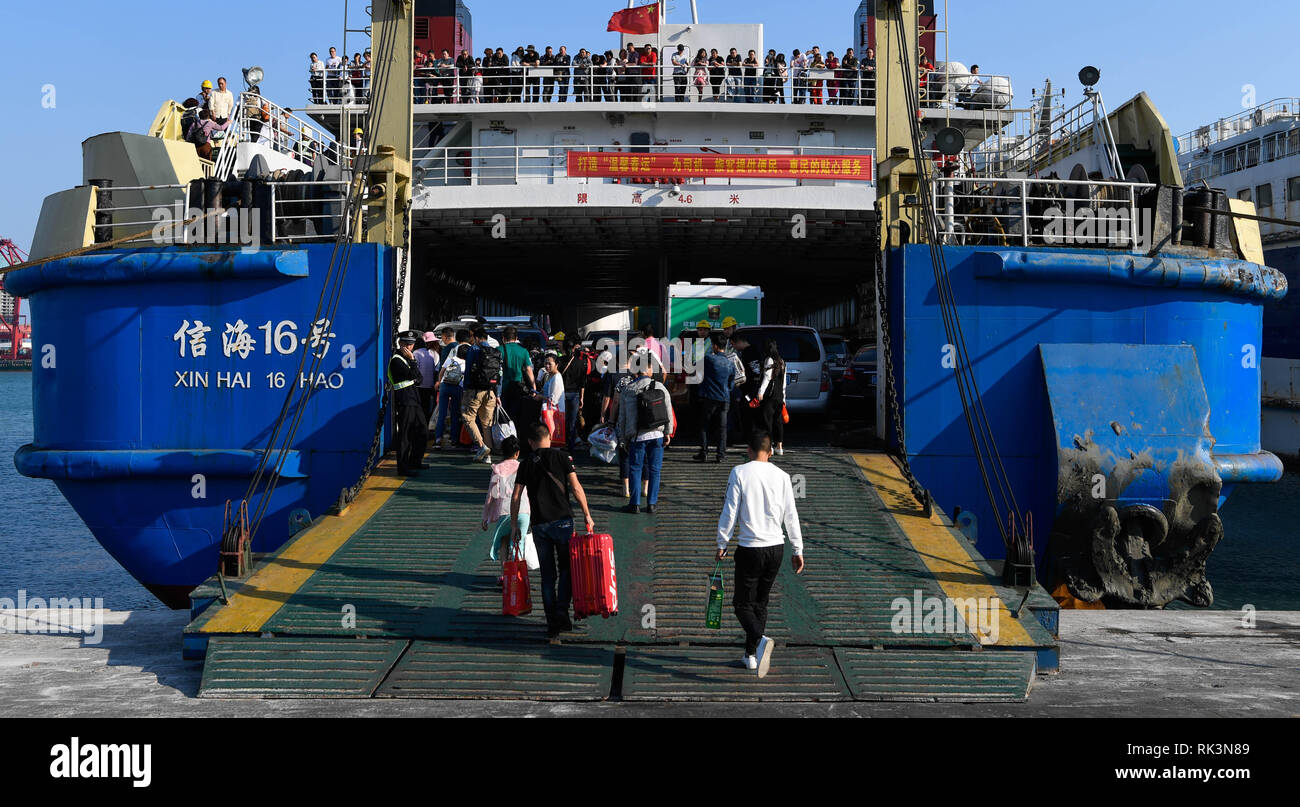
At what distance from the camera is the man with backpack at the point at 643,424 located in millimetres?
10156

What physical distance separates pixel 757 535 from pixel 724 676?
3.13 feet

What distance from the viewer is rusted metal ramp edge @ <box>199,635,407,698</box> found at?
707 cm

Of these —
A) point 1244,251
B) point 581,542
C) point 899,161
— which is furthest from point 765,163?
point 581,542

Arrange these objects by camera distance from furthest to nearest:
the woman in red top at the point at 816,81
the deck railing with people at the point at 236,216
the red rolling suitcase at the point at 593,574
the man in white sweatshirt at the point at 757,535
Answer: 1. the woman in red top at the point at 816,81
2. the deck railing with people at the point at 236,216
3. the red rolling suitcase at the point at 593,574
4. the man in white sweatshirt at the point at 757,535

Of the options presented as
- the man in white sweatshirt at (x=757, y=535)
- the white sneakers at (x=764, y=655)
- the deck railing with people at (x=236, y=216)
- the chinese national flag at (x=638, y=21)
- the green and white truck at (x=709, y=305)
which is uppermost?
the chinese national flag at (x=638, y=21)

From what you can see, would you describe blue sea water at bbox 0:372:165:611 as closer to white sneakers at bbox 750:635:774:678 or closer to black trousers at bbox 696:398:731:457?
black trousers at bbox 696:398:731:457

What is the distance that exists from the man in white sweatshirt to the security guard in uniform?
200 inches

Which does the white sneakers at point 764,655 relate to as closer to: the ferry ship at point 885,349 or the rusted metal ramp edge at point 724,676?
the rusted metal ramp edge at point 724,676

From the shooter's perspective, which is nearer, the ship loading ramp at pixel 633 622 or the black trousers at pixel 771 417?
the ship loading ramp at pixel 633 622

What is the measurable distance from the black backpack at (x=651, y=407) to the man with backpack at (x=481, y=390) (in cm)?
209

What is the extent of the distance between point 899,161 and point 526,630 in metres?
7.08

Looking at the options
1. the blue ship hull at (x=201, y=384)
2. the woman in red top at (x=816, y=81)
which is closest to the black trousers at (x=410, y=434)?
the blue ship hull at (x=201, y=384)

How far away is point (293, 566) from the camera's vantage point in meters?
9.10

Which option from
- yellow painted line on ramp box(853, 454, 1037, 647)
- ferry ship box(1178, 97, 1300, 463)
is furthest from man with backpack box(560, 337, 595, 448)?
ferry ship box(1178, 97, 1300, 463)
